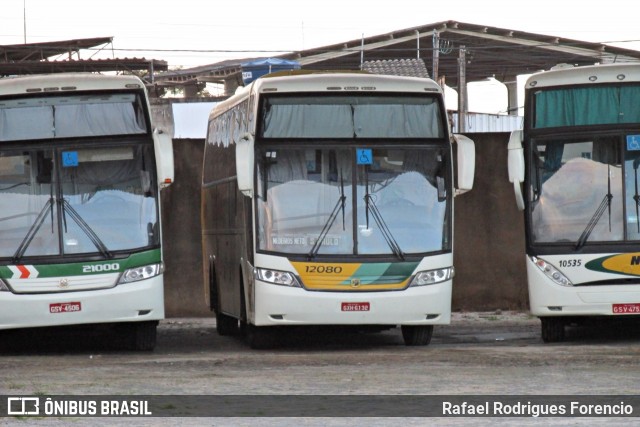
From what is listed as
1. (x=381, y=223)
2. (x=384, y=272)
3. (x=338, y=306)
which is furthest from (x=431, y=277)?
(x=338, y=306)

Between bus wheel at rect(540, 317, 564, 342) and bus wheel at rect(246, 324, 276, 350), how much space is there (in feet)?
11.5

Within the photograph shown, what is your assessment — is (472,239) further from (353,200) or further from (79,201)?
(79,201)

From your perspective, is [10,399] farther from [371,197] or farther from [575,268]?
[575,268]

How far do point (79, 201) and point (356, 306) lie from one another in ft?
11.6

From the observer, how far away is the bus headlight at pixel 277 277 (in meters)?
17.1

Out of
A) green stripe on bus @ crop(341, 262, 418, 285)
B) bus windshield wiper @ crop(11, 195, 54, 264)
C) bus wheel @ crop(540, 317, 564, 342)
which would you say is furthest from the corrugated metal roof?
bus windshield wiper @ crop(11, 195, 54, 264)

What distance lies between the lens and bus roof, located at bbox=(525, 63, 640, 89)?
18125 mm

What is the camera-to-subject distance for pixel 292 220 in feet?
56.6

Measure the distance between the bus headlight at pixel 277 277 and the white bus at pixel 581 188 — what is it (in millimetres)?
3012

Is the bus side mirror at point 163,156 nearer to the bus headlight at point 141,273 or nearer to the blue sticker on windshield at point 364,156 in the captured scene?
the bus headlight at point 141,273

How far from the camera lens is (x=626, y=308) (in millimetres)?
17469

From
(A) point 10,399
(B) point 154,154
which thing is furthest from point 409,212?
(A) point 10,399

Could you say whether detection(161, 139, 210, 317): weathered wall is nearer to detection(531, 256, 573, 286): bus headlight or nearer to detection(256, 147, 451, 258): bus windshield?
detection(256, 147, 451, 258): bus windshield

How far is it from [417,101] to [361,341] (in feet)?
13.1
